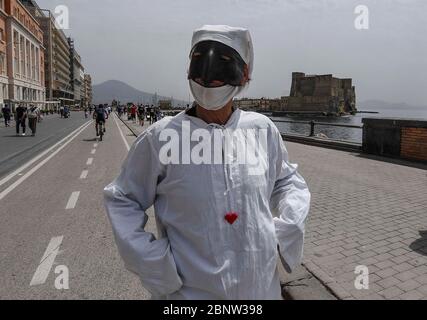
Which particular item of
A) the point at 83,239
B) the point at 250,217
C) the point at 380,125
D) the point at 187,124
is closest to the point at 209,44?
the point at 187,124

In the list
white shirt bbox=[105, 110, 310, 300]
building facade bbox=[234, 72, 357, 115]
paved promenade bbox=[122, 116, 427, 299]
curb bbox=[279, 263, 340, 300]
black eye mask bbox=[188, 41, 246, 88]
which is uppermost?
building facade bbox=[234, 72, 357, 115]

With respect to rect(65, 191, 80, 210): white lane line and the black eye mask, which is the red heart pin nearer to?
the black eye mask

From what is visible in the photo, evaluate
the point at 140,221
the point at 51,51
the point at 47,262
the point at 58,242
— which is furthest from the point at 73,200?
the point at 51,51

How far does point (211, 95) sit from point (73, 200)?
6033mm

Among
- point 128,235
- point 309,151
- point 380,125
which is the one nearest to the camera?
point 128,235

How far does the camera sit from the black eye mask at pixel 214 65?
A: 1.71m

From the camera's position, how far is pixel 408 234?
16.5 feet

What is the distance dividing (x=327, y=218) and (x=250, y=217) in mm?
4404

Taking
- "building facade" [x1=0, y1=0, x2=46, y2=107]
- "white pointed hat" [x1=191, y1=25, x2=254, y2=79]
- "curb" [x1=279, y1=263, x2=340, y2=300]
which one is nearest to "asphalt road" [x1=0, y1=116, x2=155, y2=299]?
"curb" [x1=279, y1=263, x2=340, y2=300]

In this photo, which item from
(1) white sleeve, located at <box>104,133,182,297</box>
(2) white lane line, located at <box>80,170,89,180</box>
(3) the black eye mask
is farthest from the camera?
(2) white lane line, located at <box>80,170,89,180</box>

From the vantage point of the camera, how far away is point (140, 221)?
1.66m

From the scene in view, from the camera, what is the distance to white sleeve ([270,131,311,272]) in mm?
1759

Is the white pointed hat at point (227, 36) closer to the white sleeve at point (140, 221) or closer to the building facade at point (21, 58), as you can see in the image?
the white sleeve at point (140, 221)
